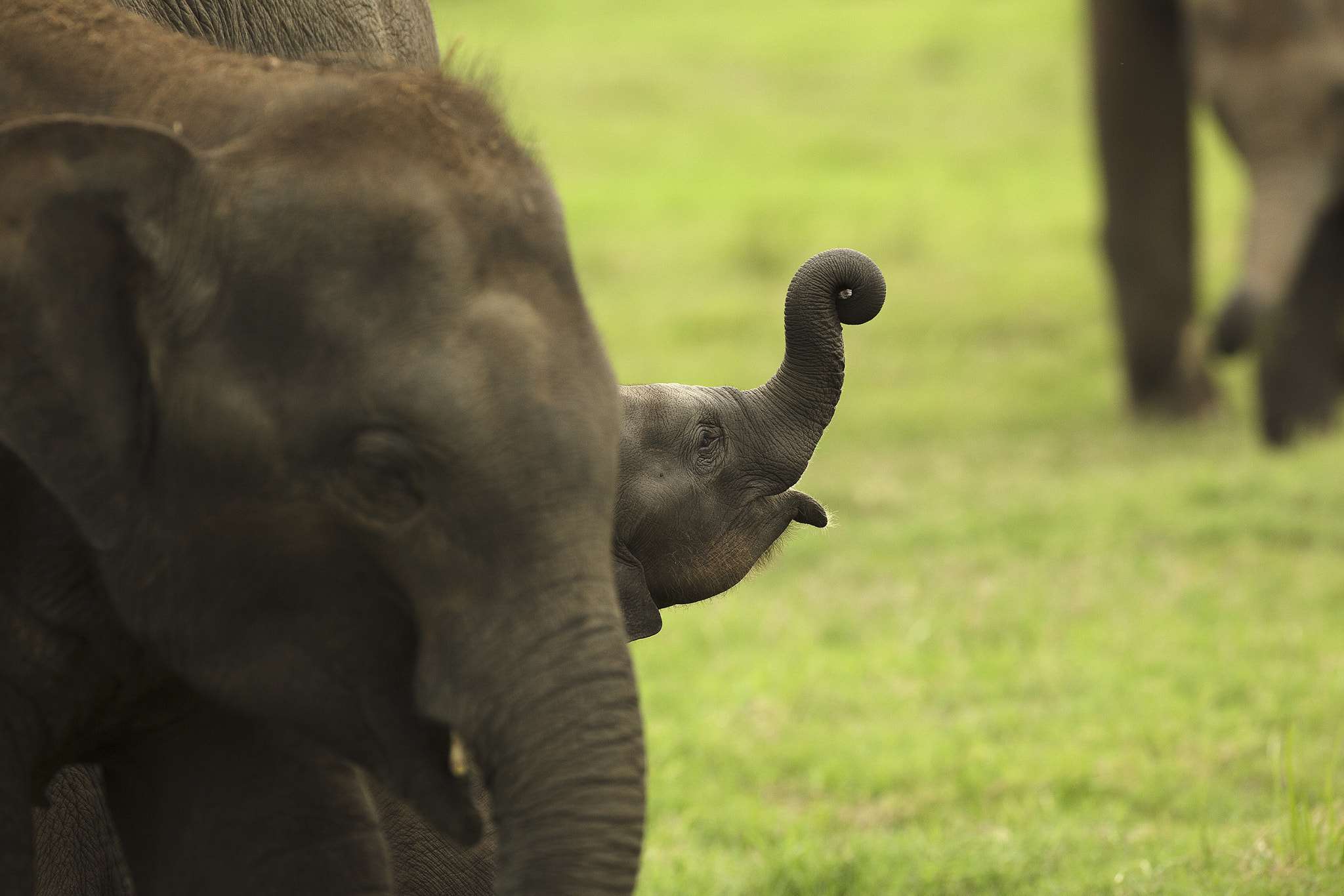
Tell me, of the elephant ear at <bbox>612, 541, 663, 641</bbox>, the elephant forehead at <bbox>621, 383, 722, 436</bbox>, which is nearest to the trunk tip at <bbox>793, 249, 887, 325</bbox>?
the elephant forehead at <bbox>621, 383, 722, 436</bbox>

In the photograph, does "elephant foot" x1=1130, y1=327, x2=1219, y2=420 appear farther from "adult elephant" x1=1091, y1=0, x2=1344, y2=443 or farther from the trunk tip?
the trunk tip

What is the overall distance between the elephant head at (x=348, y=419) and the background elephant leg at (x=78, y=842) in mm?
669

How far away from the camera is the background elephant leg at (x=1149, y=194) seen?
8125 mm

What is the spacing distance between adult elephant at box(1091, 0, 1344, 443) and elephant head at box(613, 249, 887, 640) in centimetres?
423

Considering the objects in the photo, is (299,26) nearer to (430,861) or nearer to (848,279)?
(848,279)

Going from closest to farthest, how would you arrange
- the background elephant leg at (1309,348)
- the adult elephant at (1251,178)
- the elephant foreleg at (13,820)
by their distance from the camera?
the elephant foreleg at (13,820), the adult elephant at (1251,178), the background elephant leg at (1309,348)

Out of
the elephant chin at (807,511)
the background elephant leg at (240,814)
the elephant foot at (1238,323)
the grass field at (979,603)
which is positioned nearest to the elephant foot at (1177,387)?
the grass field at (979,603)

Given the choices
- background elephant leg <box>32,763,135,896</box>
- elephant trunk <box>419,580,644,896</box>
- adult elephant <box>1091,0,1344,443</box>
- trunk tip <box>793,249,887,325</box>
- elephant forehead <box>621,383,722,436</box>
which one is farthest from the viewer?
adult elephant <box>1091,0,1344,443</box>

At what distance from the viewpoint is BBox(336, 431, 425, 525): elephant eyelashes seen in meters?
1.87

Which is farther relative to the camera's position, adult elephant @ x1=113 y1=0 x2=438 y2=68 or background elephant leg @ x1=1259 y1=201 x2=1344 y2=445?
background elephant leg @ x1=1259 y1=201 x2=1344 y2=445

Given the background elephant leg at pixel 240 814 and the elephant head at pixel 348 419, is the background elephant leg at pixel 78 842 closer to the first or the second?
the background elephant leg at pixel 240 814

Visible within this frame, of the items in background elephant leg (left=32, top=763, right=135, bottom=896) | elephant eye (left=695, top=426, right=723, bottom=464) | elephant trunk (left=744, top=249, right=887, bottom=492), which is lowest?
background elephant leg (left=32, top=763, right=135, bottom=896)

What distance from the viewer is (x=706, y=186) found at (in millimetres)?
14484

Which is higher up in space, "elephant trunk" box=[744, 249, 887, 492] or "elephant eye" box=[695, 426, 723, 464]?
"elephant trunk" box=[744, 249, 887, 492]
